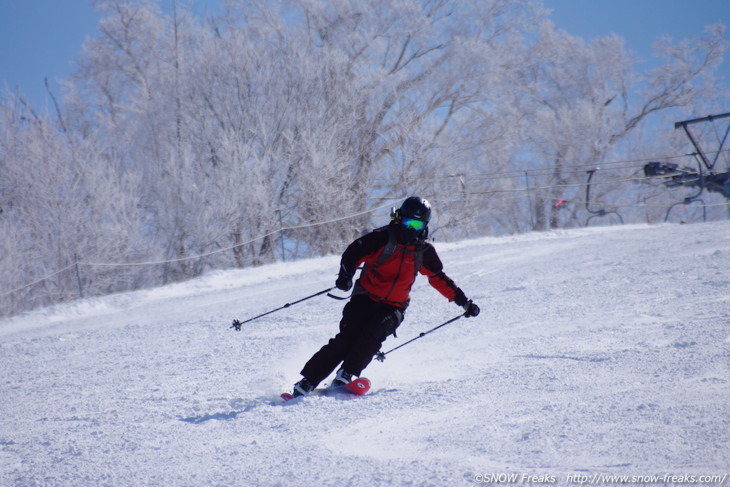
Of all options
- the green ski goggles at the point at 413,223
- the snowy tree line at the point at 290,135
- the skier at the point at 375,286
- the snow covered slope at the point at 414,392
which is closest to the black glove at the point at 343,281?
the skier at the point at 375,286

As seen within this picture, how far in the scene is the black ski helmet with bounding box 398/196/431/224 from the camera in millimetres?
4516

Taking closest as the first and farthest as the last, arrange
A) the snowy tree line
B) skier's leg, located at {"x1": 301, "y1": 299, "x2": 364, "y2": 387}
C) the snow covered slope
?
1. the snow covered slope
2. skier's leg, located at {"x1": 301, "y1": 299, "x2": 364, "y2": 387}
3. the snowy tree line

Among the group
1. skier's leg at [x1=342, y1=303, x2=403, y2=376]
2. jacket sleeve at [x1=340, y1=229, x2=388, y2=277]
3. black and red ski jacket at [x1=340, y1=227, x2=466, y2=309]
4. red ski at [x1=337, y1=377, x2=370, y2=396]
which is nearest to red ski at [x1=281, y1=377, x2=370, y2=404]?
red ski at [x1=337, y1=377, x2=370, y2=396]

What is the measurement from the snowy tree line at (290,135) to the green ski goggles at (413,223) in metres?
8.82

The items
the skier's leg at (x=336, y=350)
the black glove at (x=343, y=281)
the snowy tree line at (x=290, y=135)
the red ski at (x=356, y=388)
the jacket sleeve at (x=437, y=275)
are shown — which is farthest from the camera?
the snowy tree line at (x=290, y=135)

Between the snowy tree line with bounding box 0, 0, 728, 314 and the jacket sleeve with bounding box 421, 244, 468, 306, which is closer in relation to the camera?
the jacket sleeve with bounding box 421, 244, 468, 306

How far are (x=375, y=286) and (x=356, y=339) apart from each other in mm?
412

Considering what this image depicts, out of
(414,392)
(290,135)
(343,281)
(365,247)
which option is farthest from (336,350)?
(290,135)

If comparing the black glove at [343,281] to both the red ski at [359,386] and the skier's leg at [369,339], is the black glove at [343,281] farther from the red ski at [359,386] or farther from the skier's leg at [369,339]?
the red ski at [359,386]

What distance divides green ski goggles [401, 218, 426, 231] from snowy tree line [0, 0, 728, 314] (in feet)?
28.9

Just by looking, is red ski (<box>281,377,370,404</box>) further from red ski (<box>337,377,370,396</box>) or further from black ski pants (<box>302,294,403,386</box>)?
black ski pants (<box>302,294,403,386</box>)

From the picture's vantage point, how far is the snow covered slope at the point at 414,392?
2.79 m

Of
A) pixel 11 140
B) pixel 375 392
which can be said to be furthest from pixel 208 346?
pixel 11 140

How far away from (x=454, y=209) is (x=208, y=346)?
16239 millimetres
